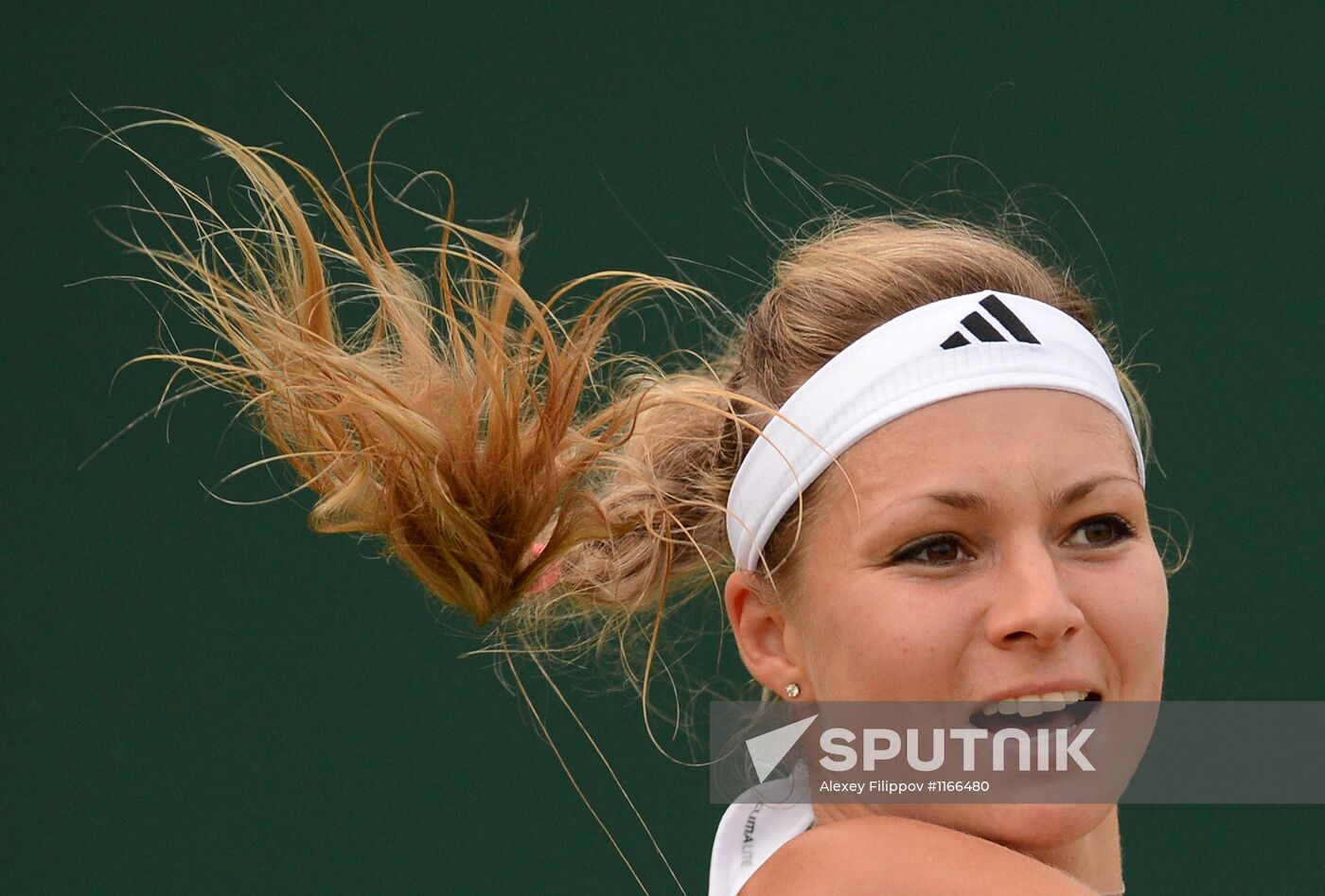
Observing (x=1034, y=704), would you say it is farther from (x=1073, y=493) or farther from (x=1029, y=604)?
(x=1073, y=493)

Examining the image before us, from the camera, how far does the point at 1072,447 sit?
96.6 inches

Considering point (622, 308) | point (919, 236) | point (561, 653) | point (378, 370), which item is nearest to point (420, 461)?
point (378, 370)

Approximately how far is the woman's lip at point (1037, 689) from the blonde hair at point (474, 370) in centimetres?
38

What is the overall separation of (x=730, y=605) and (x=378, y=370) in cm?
62

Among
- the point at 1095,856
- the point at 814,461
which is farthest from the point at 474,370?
the point at 1095,856

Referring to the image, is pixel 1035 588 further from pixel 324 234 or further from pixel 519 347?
pixel 324 234

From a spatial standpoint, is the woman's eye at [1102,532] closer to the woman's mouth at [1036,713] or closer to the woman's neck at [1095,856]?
the woman's mouth at [1036,713]

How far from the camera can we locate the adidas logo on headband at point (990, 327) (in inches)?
98.7

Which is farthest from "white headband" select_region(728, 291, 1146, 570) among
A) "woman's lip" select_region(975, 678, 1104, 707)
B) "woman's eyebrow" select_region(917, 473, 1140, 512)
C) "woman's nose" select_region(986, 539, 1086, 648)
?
"woman's lip" select_region(975, 678, 1104, 707)

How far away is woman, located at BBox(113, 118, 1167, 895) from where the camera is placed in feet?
7.79

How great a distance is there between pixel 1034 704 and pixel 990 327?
53 centimetres

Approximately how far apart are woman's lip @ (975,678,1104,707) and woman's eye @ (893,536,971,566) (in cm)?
18

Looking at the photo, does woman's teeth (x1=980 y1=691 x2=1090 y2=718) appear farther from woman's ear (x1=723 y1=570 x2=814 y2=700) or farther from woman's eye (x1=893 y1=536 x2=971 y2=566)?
woman's ear (x1=723 y1=570 x2=814 y2=700)
